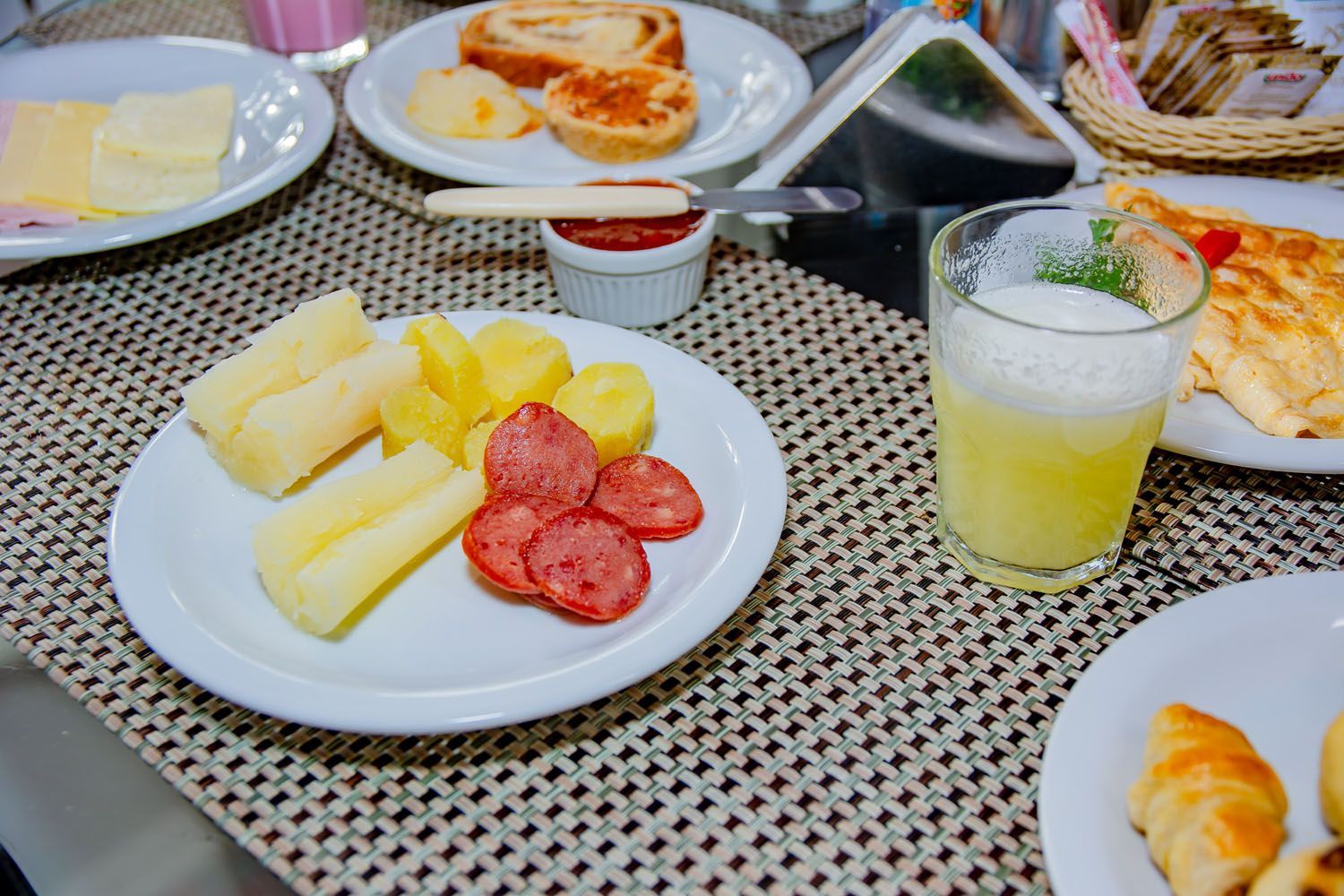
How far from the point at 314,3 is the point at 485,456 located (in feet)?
5.21

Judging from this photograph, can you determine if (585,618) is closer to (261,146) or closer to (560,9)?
(261,146)

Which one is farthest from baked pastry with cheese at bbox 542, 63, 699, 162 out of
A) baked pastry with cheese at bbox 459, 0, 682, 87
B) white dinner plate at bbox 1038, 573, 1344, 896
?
white dinner plate at bbox 1038, 573, 1344, 896

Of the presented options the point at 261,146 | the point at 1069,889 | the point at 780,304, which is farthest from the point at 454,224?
the point at 1069,889

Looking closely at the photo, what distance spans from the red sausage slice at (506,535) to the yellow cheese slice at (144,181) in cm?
104

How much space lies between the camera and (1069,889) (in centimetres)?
82

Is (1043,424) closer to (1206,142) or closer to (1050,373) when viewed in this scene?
(1050,373)

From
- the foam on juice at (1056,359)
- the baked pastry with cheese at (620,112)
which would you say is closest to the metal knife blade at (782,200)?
the baked pastry with cheese at (620,112)

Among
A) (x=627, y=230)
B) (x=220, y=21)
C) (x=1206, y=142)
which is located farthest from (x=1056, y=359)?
(x=220, y=21)

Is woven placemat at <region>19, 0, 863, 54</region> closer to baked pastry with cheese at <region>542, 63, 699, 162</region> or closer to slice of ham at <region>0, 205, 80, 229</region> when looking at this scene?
baked pastry with cheese at <region>542, 63, 699, 162</region>

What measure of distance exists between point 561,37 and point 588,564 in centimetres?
159

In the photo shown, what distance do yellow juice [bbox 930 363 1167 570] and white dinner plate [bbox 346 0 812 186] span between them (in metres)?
0.81

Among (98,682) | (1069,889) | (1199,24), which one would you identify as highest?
(1199,24)

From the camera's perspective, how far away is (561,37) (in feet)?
7.63

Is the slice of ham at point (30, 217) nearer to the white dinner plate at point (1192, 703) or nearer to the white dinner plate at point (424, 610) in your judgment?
the white dinner plate at point (424, 610)
